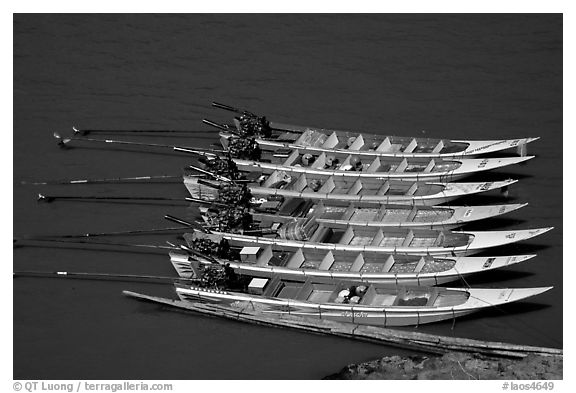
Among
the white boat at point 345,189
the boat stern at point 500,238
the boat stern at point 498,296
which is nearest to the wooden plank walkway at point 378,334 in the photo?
the boat stern at point 498,296

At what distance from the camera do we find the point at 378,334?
58031 millimetres

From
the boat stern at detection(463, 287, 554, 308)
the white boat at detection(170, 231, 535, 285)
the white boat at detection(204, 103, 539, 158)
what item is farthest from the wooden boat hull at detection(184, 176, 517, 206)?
the boat stern at detection(463, 287, 554, 308)

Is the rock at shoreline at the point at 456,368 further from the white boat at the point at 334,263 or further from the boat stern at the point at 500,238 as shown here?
the boat stern at the point at 500,238

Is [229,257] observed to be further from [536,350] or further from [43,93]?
[43,93]

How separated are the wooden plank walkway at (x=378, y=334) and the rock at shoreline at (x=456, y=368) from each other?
12.7 inches

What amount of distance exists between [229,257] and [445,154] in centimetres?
1314

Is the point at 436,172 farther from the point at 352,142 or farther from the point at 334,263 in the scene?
the point at 334,263

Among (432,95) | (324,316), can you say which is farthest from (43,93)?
(324,316)

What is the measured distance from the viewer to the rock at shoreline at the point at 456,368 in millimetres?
55656

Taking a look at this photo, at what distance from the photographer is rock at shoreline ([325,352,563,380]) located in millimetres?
55656

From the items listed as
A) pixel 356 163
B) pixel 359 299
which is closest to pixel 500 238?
pixel 359 299

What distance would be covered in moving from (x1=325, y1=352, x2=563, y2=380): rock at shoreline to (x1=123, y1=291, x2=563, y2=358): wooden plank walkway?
0.32 metres

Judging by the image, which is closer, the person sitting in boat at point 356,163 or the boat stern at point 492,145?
the boat stern at point 492,145

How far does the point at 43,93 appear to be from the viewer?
265ft
